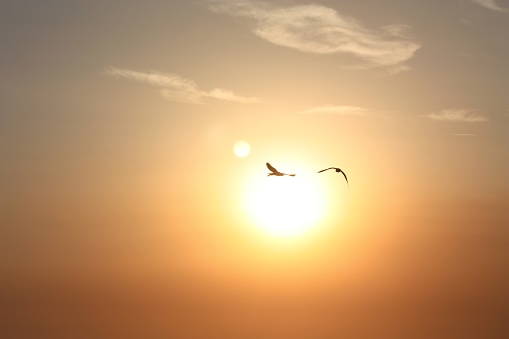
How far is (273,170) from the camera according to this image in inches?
4001
